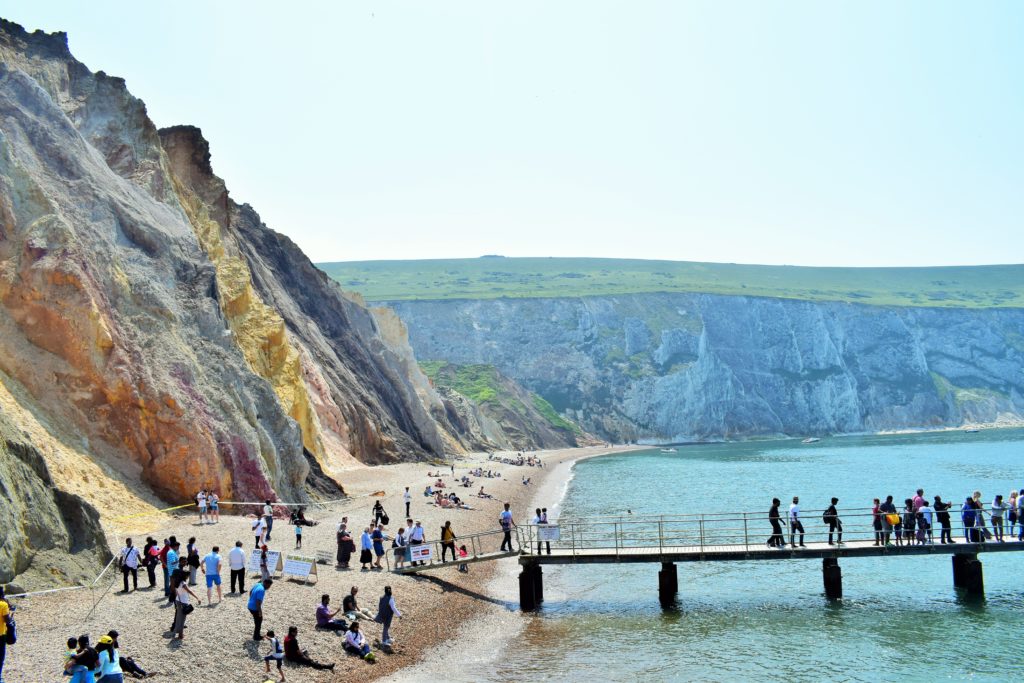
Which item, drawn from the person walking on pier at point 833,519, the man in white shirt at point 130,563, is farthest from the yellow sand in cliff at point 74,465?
the person walking on pier at point 833,519

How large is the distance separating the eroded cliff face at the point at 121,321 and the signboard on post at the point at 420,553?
30.1ft

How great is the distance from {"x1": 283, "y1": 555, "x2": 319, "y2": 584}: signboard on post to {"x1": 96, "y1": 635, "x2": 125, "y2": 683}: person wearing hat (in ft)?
30.6

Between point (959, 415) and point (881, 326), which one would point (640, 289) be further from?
point (959, 415)

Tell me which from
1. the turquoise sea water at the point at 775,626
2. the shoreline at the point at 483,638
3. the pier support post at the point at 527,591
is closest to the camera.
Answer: the shoreline at the point at 483,638

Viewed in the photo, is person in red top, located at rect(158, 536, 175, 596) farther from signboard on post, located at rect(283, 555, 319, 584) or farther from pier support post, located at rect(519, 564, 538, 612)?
pier support post, located at rect(519, 564, 538, 612)

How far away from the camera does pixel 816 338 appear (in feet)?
614

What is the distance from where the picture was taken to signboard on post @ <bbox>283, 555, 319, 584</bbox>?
944 inches

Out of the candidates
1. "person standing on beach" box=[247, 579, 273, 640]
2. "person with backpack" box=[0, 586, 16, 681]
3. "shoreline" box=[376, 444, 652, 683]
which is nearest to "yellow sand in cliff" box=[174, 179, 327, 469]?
"shoreline" box=[376, 444, 652, 683]

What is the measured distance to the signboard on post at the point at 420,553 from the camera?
27.6 metres

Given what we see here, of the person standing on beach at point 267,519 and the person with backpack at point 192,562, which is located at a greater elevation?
the person standing on beach at point 267,519

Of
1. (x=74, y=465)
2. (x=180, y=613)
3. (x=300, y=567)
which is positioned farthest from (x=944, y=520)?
(x=74, y=465)

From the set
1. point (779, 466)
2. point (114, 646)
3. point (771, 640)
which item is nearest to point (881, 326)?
point (779, 466)

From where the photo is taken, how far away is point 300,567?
78.7ft

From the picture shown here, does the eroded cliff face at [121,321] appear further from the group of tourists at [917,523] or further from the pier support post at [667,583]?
the group of tourists at [917,523]
